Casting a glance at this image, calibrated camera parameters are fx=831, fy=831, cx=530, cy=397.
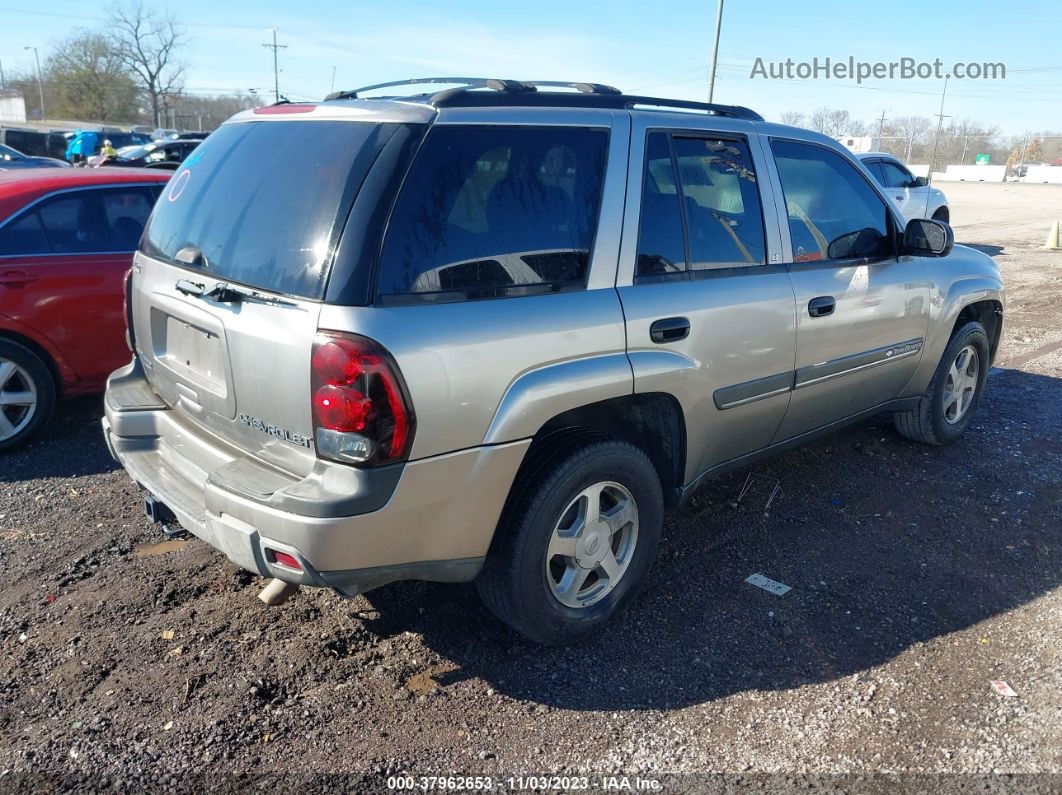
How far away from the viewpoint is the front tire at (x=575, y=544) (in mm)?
2947

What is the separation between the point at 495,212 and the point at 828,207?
2161mm

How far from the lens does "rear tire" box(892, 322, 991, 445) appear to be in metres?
5.09

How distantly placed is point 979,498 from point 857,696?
2.21 meters

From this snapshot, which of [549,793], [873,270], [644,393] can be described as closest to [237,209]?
[644,393]

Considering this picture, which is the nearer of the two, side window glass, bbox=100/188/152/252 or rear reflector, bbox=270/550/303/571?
rear reflector, bbox=270/550/303/571

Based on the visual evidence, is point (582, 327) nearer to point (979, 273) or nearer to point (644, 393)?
point (644, 393)

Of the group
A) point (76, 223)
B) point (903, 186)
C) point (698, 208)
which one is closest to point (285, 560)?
point (698, 208)

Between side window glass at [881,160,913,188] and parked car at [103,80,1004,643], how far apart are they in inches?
435

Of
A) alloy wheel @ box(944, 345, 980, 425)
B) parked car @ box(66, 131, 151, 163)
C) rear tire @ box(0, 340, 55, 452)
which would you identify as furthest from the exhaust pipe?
parked car @ box(66, 131, 151, 163)

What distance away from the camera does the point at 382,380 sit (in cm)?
246

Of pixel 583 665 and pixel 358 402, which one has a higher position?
pixel 358 402

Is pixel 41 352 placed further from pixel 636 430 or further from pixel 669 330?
pixel 669 330

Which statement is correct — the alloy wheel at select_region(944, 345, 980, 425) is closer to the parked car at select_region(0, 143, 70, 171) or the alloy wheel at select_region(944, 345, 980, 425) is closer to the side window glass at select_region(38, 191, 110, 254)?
the side window glass at select_region(38, 191, 110, 254)

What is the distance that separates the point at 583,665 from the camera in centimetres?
317
